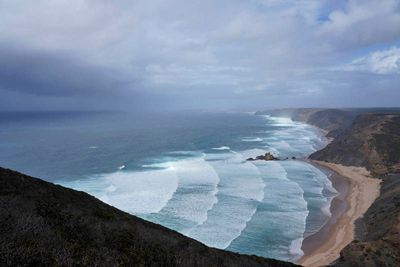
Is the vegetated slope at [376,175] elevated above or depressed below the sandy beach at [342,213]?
above

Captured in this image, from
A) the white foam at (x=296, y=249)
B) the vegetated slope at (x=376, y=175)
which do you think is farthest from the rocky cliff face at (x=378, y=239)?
the white foam at (x=296, y=249)

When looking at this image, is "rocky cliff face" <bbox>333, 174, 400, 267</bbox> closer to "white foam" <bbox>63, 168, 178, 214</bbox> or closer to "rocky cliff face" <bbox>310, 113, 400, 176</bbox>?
"white foam" <bbox>63, 168, 178, 214</bbox>

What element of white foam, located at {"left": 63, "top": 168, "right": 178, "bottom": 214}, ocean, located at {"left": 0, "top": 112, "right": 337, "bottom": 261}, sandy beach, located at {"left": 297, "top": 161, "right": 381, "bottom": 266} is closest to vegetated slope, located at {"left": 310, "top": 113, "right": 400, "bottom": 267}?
sandy beach, located at {"left": 297, "top": 161, "right": 381, "bottom": 266}

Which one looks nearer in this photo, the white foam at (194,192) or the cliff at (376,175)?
the cliff at (376,175)

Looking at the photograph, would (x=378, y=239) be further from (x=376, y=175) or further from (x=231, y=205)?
(x=376, y=175)

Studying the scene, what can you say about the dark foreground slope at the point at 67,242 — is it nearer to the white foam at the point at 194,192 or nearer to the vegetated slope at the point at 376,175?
the vegetated slope at the point at 376,175

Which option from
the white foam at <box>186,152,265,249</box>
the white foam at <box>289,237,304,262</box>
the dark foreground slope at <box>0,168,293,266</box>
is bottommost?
the white foam at <box>289,237,304,262</box>

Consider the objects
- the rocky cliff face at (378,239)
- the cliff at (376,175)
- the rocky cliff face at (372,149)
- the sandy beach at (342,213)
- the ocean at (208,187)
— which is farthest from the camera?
the rocky cliff face at (372,149)

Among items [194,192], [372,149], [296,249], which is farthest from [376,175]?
[296,249]

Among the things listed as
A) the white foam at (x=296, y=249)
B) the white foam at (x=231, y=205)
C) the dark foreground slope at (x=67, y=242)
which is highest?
the dark foreground slope at (x=67, y=242)
